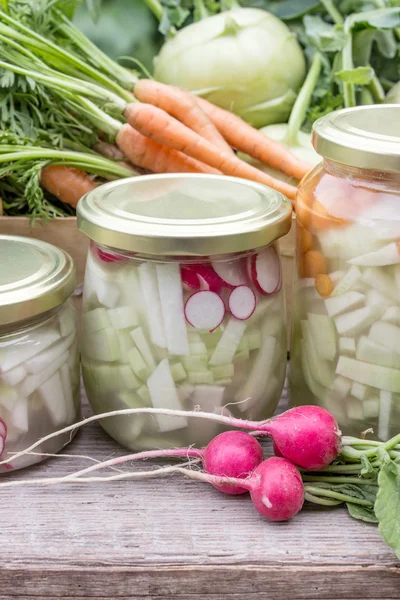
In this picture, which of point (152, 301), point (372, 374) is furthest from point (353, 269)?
point (152, 301)

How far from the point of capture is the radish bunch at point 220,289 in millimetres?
831

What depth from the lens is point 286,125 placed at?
4.77 ft

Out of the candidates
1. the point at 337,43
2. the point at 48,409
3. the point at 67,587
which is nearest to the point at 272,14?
the point at 337,43

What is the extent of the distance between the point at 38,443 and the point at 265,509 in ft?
0.88

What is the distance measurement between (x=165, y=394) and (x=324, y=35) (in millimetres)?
919

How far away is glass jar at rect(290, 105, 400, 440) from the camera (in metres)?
0.81

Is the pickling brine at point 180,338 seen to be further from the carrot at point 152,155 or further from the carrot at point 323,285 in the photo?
the carrot at point 152,155

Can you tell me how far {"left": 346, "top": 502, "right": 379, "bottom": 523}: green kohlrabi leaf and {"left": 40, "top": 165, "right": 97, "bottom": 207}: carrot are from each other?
0.66 m

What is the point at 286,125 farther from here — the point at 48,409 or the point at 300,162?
the point at 48,409

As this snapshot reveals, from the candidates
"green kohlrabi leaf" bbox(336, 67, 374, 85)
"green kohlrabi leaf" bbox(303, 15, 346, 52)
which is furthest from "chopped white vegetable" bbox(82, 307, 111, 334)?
"green kohlrabi leaf" bbox(303, 15, 346, 52)

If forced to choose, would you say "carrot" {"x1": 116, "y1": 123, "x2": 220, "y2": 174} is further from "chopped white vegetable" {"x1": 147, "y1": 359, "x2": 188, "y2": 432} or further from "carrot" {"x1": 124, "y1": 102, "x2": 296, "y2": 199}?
"chopped white vegetable" {"x1": 147, "y1": 359, "x2": 188, "y2": 432}

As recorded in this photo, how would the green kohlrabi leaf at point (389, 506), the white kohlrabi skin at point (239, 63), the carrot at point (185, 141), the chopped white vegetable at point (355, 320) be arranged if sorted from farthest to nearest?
the white kohlrabi skin at point (239, 63) → the carrot at point (185, 141) → the chopped white vegetable at point (355, 320) → the green kohlrabi leaf at point (389, 506)

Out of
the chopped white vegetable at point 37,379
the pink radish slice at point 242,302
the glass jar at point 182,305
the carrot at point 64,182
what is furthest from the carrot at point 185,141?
the chopped white vegetable at point 37,379

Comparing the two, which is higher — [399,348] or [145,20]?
[145,20]
